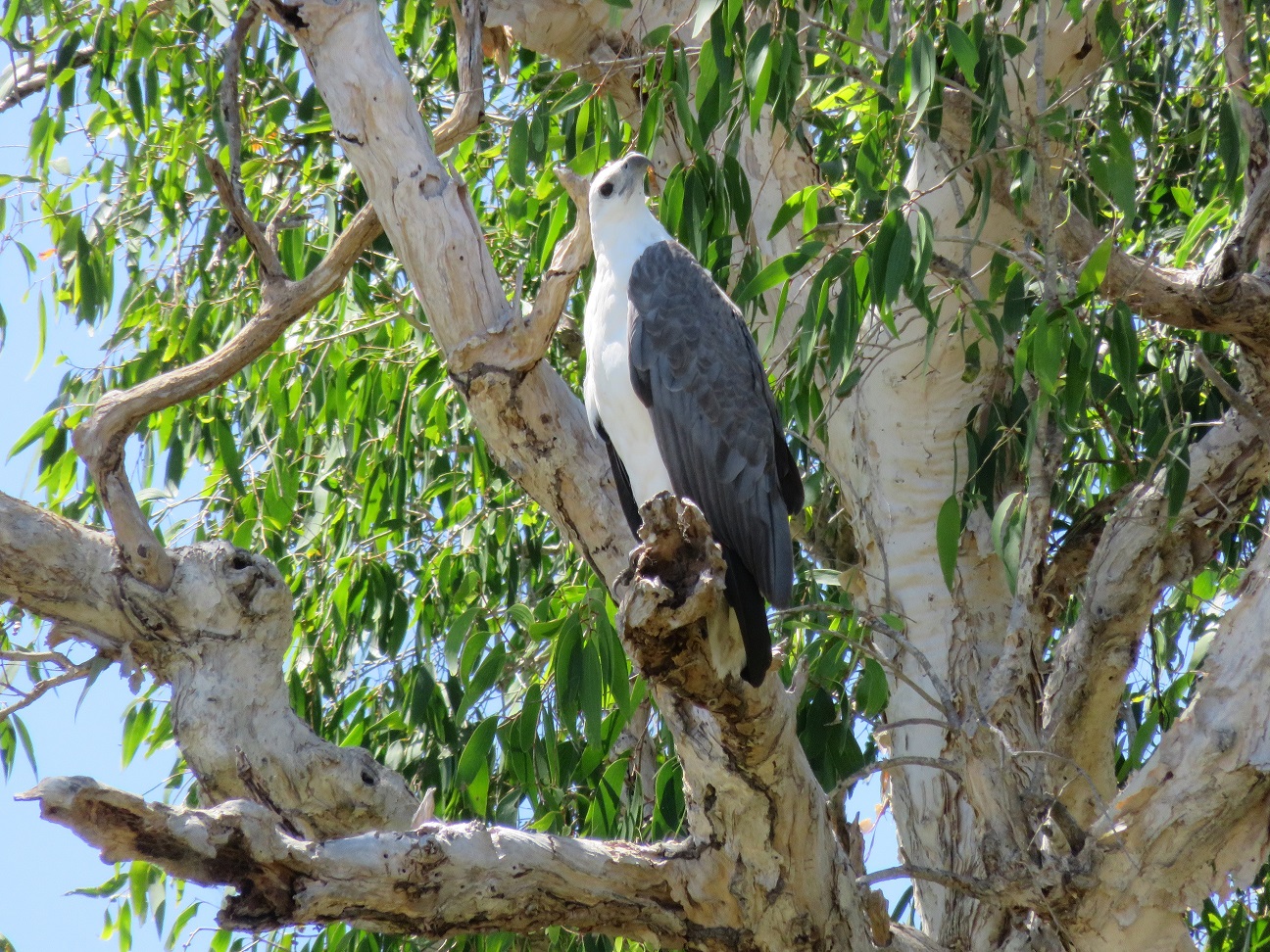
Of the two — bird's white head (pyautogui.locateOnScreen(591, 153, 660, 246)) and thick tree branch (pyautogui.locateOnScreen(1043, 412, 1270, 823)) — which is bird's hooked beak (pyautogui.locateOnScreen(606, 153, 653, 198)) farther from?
thick tree branch (pyautogui.locateOnScreen(1043, 412, 1270, 823))

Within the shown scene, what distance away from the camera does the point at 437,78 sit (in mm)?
4539

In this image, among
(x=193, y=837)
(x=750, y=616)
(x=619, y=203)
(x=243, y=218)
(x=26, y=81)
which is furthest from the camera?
(x=26, y=81)

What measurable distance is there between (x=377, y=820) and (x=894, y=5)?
2.11 metres

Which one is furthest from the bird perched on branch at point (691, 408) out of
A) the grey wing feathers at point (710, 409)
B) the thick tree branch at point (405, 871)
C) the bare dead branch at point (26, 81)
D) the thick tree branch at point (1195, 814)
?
the bare dead branch at point (26, 81)

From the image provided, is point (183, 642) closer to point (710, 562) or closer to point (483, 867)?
point (483, 867)

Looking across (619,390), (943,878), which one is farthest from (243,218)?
(943,878)

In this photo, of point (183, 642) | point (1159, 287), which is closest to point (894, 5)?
point (1159, 287)

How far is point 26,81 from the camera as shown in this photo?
13.4ft

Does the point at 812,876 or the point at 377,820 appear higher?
the point at 377,820

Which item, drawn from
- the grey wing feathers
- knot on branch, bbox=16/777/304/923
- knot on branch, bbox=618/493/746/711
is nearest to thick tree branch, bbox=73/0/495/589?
the grey wing feathers

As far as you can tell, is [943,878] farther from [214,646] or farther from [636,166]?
[636,166]

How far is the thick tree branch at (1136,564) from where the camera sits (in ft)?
9.20

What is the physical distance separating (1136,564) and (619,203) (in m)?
Answer: 1.34

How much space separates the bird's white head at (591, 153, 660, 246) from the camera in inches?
116
